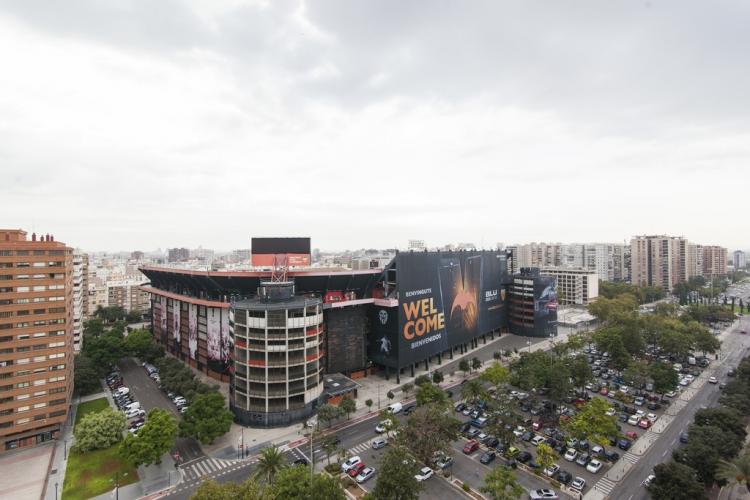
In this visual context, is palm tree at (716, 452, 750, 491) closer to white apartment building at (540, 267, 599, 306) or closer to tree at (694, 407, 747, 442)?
tree at (694, 407, 747, 442)

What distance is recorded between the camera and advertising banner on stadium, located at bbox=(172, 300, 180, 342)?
10528cm

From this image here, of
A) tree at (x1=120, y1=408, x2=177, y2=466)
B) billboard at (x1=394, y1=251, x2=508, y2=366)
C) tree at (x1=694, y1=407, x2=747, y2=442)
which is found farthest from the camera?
billboard at (x1=394, y1=251, x2=508, y2=366)

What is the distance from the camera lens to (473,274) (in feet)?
381

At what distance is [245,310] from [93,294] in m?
147

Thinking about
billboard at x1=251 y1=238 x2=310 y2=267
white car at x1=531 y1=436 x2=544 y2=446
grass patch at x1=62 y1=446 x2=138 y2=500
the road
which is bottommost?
grass patch at x1=62 y1=446 x2=138 y2=500

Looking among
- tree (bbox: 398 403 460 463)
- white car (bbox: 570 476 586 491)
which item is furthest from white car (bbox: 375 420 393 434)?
white car (bbox: 570 476 586 491)

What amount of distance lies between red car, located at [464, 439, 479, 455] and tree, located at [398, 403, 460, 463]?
386cm

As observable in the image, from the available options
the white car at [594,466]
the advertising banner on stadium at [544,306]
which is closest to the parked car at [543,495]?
the white car at [594,466]

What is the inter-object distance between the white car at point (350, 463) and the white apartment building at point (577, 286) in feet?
532

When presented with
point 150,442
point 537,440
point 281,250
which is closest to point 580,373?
point 537,440

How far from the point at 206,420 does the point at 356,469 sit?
25589mm

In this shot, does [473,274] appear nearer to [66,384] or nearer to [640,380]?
[640,380]

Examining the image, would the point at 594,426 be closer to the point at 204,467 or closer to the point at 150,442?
the point at 204,467

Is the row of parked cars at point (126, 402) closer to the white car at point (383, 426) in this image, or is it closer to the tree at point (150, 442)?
the tree at point (150, 442)
